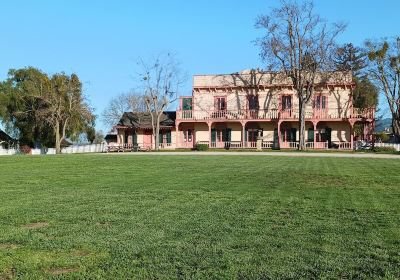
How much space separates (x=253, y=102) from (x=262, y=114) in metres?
1.80

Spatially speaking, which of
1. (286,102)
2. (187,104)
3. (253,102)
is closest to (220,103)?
(253,102)

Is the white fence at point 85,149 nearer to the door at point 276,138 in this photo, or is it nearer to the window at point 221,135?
the window at point 221,135

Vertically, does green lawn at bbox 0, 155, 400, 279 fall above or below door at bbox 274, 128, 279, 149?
below

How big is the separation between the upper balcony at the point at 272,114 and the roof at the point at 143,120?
128 inches

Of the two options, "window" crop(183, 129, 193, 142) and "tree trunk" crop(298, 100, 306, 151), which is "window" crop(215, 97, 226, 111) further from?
"tree trunk" crop(298, 100, 306, 151)

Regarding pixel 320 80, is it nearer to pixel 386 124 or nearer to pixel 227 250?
pixel 227 250

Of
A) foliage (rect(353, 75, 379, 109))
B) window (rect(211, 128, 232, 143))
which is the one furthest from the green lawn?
foliage (rect(353, 75, 379, 109))

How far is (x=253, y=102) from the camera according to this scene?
46844mm

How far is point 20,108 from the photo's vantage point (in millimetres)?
55531

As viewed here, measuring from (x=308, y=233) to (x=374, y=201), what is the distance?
376 cm

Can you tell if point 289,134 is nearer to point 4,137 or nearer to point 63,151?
point 63,151

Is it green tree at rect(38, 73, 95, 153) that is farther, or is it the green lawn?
green tree at rect(38, 73, 95, 153)

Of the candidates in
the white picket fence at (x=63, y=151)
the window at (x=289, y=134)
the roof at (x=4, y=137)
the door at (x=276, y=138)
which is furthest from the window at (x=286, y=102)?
the roof at (x=4, y=137)

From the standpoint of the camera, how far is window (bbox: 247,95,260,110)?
4666 cm
